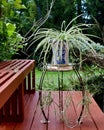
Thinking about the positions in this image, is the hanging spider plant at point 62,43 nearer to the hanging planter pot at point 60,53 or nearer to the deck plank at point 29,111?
the hanging planter pot at point 60,53

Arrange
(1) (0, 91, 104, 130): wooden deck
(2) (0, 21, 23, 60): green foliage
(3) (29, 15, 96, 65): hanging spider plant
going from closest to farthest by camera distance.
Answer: (1) (0, 91, 104, 130): wooden deck
(3) (29, 15, 96, 65): hanging spider plant
(2) (0, 21, 23, 60): green foliage

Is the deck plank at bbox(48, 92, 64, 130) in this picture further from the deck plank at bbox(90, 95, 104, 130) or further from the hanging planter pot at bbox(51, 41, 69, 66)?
the hanging planter pot at bbox(51, 41, 69, 66)

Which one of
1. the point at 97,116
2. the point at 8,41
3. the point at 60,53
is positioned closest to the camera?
the point at 60,53

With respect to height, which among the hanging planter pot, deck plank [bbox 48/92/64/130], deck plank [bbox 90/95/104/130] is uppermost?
the hanging planter pot

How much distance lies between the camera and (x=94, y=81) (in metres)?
4.51

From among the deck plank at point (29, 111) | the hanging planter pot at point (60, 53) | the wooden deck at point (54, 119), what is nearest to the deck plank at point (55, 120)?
the wooden deck at point (54, 119)

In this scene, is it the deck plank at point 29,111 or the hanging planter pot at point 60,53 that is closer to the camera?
the deck plank at point 29,111

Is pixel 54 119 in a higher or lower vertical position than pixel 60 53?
lower

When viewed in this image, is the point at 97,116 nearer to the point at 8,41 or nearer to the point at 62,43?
the point at 62,43

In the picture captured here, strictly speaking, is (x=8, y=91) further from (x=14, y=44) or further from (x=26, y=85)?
(x=26, y=85)

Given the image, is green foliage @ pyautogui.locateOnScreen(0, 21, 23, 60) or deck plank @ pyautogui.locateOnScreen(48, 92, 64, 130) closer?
deck plank @ pyautogui.locateOnScreen(48, 92, 64, 130)

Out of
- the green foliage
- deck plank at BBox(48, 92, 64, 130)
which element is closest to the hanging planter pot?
deck plank at BBox(48, 92, 64, 130)

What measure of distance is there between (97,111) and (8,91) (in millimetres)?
1560

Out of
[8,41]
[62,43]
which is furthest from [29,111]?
[8,41]
